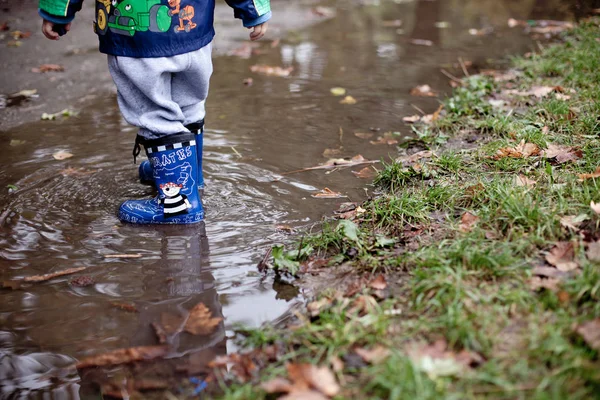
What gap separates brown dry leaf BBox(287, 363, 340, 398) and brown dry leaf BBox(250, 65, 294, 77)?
3658 millimetres

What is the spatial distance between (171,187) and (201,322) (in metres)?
0.93

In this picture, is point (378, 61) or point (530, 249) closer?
point (530, 249)

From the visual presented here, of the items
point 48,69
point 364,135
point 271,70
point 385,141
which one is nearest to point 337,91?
point 271,70

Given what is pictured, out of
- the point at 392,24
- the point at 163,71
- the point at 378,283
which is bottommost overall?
the point at 392,24

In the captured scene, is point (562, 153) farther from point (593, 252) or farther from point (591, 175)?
point (593, 252)

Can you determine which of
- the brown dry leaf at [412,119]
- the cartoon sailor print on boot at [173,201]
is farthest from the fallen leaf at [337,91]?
the cartoon sailor print on boot at [173,201]

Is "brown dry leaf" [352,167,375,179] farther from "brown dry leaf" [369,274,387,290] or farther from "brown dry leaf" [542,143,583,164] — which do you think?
"brown dry leaf" [369,274,387,290]

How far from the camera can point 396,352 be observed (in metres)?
1.60

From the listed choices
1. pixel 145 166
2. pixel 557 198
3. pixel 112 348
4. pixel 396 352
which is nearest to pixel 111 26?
pixel 145 166

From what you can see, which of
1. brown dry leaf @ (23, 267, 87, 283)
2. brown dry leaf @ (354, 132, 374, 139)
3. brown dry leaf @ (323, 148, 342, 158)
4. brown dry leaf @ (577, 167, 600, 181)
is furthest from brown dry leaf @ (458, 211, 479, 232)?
brown dry leaf @ (23, 267, 87, 283)

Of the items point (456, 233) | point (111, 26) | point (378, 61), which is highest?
point (111, 26)

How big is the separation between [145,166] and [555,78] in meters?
3.11

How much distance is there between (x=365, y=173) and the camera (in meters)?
3.17

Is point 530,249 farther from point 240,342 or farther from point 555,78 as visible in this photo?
point 555,78
